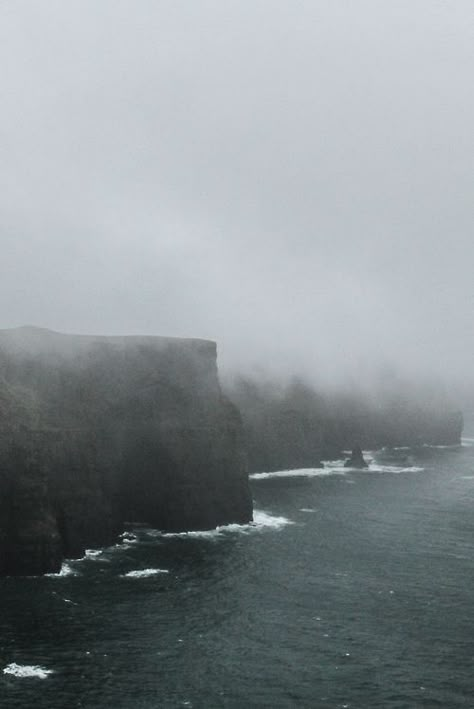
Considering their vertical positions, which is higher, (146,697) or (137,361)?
(137,361)

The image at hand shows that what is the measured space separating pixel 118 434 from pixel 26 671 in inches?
1985

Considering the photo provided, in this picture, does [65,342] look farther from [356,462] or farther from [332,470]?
[356,462]

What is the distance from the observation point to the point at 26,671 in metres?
55.3

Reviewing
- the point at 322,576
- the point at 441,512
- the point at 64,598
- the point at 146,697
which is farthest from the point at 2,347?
the point at 441,512

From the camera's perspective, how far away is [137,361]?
111m

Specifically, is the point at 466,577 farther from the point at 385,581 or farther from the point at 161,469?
the point at 161,469

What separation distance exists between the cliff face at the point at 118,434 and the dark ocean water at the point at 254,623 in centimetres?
499

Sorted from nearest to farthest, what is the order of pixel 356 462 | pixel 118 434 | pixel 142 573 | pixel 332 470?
pixel 142 573 < pixel 118 434 < pixel 332 470 < pixel 356 462

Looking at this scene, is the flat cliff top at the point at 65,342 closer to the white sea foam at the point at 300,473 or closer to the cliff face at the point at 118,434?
the cliff face at the point at 118,434

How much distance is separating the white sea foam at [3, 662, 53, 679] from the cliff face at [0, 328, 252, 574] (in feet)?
83.9

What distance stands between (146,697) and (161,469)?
53.1m

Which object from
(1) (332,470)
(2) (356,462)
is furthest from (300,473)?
(2) (356,462)

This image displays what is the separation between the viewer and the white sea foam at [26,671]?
2157 inches

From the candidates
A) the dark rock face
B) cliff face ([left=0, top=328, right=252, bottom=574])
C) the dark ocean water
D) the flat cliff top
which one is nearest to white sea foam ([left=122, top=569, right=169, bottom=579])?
the dark ocean water
